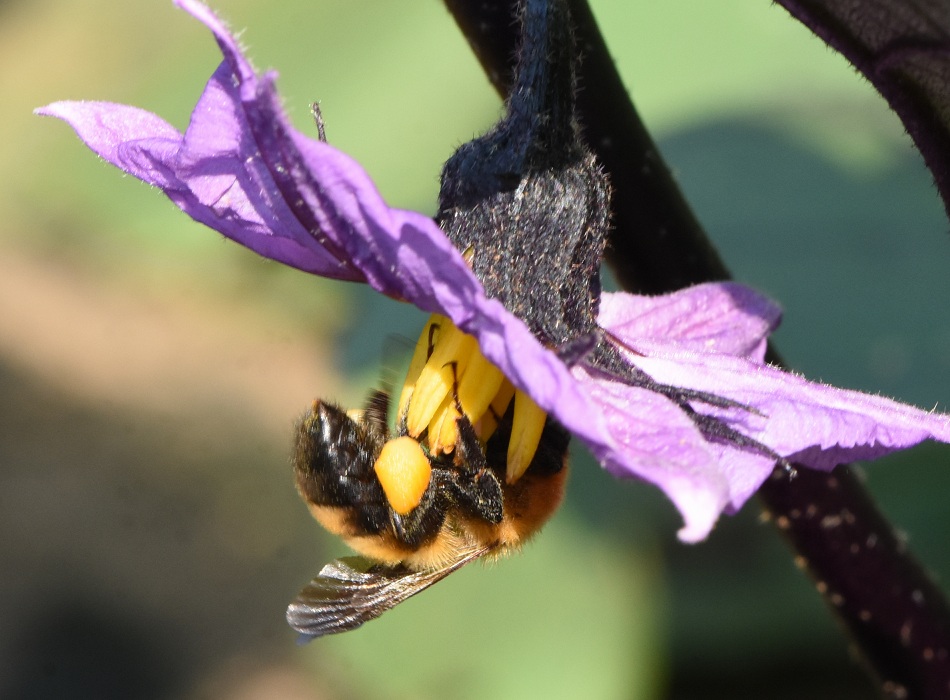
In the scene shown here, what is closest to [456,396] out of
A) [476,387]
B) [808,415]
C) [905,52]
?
[476,387]

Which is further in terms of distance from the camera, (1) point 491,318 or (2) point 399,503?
(2) point 399,503

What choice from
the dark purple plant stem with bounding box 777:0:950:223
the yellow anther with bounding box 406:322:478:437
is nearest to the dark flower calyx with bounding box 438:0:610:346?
the yellow anther with bounding box 406:322:478:437

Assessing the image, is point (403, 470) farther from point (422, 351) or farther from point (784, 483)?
point (784, 483)

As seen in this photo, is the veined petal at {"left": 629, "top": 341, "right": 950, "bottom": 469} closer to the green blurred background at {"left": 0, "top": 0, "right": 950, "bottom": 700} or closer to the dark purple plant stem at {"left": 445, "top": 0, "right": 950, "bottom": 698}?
the dark purple plant stem at {"left": 445, "top": 0, "right": 950, "bottom": 698}

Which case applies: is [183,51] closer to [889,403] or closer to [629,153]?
[629,153]

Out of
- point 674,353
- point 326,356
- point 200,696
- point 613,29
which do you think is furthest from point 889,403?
point 200,696

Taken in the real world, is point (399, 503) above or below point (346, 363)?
above

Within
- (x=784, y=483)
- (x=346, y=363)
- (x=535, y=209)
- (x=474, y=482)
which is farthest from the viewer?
(x=346, y=363)
